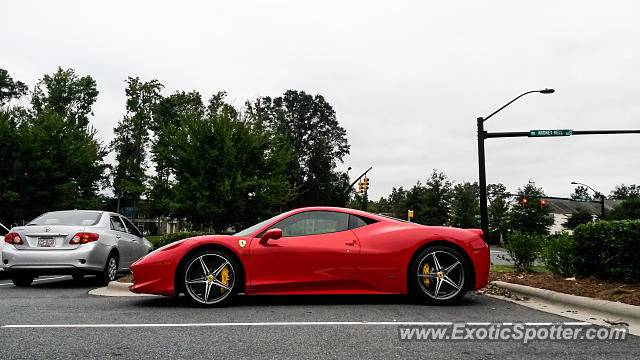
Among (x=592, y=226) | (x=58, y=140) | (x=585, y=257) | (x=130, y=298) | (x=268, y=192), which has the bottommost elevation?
(x=130, y=298)

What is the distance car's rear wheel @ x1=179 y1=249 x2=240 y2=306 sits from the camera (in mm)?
5949

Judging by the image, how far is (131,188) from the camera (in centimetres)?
2158

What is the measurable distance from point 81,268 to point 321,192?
4098cm

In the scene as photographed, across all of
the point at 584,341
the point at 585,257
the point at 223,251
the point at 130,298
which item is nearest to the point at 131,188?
the point at 130,298

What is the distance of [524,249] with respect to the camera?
9711 mm

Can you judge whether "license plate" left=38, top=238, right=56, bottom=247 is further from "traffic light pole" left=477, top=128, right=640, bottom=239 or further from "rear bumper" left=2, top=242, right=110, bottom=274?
"traffic light pole" left=477, top=128, right=640, bottom=239

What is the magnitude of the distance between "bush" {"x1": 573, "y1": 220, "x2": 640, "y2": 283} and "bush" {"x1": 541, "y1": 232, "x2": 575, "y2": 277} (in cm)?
32

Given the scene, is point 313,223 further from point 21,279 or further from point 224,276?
point 21,279

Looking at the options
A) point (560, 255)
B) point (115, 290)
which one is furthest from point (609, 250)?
point (115, 290)

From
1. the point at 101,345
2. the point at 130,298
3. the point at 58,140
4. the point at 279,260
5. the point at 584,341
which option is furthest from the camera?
the point at 58,140

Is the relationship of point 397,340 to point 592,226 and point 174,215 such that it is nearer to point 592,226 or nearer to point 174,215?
point 592,226

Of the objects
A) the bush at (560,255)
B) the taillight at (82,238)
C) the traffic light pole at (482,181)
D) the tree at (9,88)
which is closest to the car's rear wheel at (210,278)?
the taillight at (82,238)

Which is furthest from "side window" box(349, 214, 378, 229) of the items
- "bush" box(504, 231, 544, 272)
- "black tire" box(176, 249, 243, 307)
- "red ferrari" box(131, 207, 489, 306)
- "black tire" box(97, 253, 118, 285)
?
"black tire" box(97, 253, 118, 285)

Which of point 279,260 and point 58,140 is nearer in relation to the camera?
point 279,260
